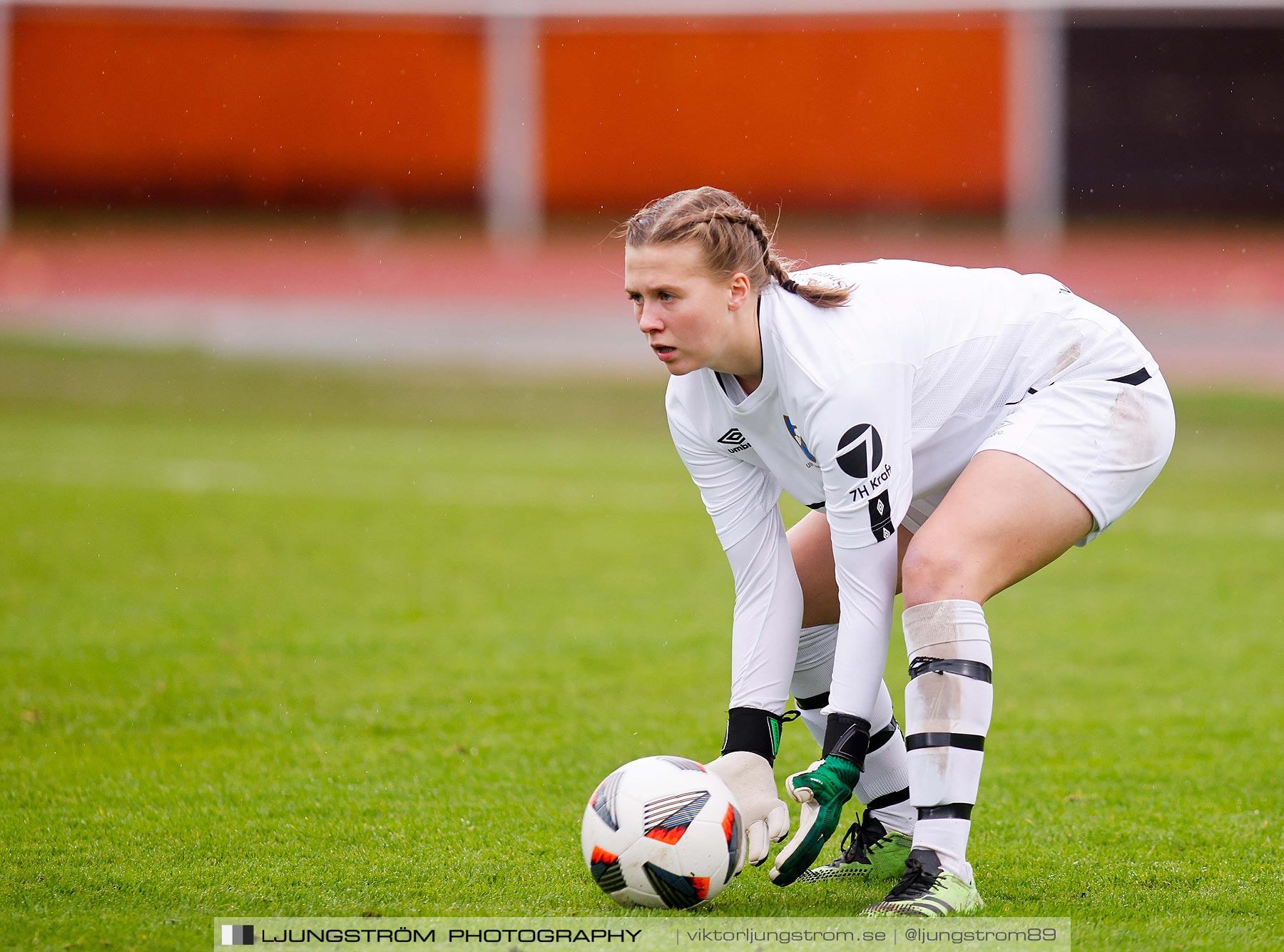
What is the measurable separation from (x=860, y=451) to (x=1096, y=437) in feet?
2.23

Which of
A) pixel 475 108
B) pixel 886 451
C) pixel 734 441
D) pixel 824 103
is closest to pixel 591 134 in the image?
pixel 475 108

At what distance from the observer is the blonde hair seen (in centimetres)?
355

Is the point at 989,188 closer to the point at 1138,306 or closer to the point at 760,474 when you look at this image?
the point at 1138,306

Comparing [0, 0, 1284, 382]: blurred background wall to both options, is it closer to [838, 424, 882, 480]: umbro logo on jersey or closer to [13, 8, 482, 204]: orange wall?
[13, 8, 482, 204]: orange wall

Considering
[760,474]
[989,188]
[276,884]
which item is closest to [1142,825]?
[760,474]

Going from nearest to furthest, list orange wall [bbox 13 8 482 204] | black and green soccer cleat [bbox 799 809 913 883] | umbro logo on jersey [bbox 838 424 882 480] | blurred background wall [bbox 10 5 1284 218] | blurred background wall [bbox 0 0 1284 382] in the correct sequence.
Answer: umbro logo on jersey [bbox 838 424 882 480], black and green soccer cleat [bbox 799 809 913 883], blurred background wall [bbox 0 0 1284 382], blurred background wall [bbox 10 5 1284 218], orange wall [bbox 13 8 482 204]

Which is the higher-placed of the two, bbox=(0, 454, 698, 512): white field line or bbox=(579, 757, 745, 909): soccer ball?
bbox=(0, 454, 698, 512): white field line

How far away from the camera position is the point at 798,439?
369 cm

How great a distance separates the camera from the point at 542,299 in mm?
22578

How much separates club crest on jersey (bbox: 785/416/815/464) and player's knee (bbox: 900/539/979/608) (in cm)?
35

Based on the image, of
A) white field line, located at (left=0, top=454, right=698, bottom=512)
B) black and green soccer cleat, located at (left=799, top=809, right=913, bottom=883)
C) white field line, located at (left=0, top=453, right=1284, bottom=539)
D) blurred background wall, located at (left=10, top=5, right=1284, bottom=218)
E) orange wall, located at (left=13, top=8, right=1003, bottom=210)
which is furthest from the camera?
orange wall, located at (left=13, top=8, right=1003, bottom=210)

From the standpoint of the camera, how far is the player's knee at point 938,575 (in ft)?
11.8

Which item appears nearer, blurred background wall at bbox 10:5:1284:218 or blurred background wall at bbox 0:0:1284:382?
blurred background wall at bbox 0:0:1284:382

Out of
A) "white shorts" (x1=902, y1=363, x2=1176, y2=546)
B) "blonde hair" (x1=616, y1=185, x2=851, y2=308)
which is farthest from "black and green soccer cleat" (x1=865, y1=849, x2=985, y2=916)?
"blonde hair" (x1=616, y1=185, x2=851, y2=308)
